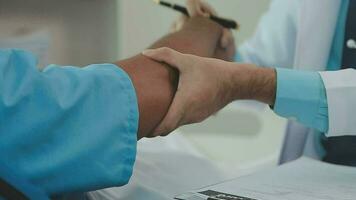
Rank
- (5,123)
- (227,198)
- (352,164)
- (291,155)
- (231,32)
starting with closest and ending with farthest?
(5,123) → (227,198) → (352,164) → (291,155) → (231,32)

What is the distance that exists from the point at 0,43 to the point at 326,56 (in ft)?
2.42

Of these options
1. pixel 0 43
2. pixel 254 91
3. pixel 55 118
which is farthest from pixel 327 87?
pixel 0 43

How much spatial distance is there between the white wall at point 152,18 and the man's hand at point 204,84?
2.65ft

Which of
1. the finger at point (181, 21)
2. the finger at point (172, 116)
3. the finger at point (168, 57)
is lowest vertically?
the finger at point (172, 116)

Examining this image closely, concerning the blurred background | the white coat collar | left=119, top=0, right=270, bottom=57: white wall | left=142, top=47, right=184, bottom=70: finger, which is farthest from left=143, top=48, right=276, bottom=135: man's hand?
left=119, top=0, right=270, bottom=57: white wall

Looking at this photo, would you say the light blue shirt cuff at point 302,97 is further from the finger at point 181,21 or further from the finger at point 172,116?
the finger at point 181,21

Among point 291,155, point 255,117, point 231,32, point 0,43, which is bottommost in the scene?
point 255,117

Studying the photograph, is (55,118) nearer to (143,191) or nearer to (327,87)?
(143,191)

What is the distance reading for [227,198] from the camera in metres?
0.62

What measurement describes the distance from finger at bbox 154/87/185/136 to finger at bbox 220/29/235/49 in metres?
0.53

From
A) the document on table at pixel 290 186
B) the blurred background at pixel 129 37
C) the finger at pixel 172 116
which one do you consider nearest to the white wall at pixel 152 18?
the blurred background at pixel 129 37

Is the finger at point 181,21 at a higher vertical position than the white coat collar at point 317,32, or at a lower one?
lower

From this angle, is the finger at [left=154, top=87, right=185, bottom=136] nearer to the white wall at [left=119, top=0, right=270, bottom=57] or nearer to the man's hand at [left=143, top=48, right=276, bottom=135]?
the man's hand at [left=143, top=48, right=276, bottom=135]

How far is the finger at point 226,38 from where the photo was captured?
1.20 meters
